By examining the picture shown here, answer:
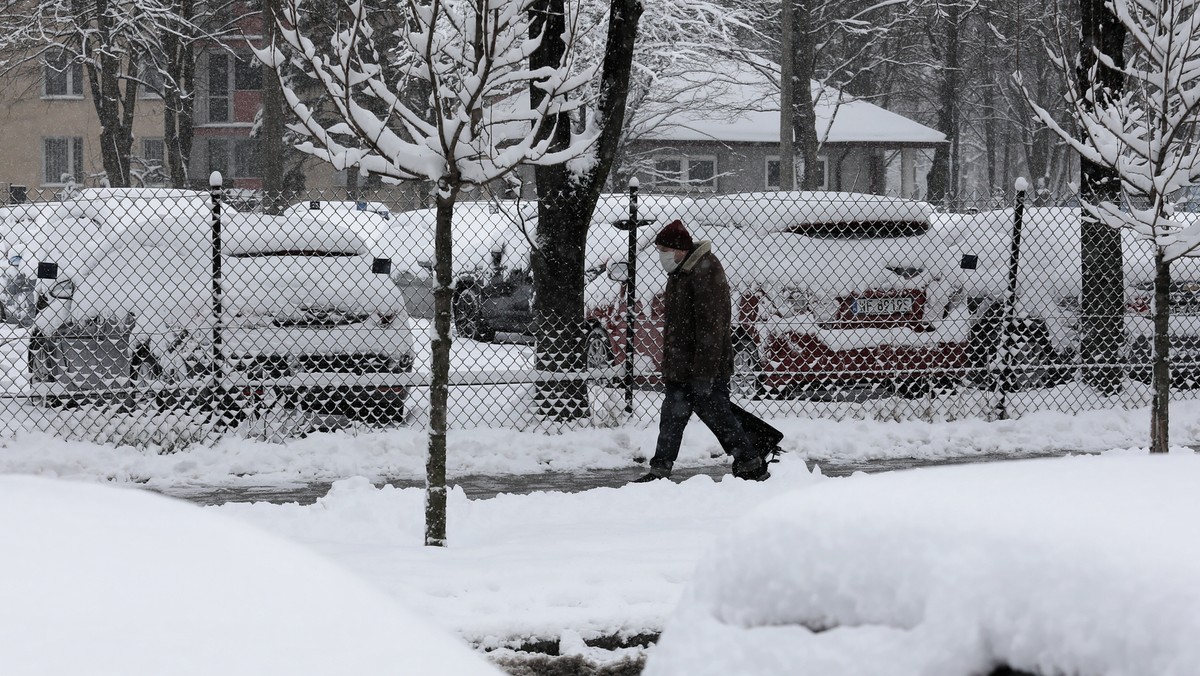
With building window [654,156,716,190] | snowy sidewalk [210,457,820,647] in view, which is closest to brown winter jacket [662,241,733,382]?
snowy sidewalk [210,457,820,647]

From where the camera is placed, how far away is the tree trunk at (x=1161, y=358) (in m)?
8.05

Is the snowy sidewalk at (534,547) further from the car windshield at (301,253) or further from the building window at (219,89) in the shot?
the building window at (219,89)

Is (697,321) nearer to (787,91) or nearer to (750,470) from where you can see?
(750,470)

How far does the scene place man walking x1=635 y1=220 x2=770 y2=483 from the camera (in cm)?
882

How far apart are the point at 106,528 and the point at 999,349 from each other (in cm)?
991

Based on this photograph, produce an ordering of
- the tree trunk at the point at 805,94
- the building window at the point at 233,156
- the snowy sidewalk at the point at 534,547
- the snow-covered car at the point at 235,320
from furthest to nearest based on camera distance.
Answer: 1. the building window at the point at 233,156
2. the tree trunk at the point at 805,94
3. the snow-covered car at the point at 235,320
4. the snowy sidewalk at the point at 534,547

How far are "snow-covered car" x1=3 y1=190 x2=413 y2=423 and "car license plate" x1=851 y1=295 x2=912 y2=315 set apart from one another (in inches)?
144

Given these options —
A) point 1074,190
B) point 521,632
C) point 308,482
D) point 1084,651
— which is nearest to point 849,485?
point 1084,651

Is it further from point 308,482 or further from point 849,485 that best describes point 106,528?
point 308,482

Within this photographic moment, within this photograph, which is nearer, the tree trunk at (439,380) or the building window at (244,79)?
the tree trunk at (439,380)

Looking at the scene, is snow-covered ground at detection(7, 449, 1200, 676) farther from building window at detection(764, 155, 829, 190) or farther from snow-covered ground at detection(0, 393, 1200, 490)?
building window at detection(764, 155, 829, 190)

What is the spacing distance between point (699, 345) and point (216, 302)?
3548mm

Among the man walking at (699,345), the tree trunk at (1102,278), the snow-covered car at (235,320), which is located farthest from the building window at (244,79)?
the man walking at (699,345)

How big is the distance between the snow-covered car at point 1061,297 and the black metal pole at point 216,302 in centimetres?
608
